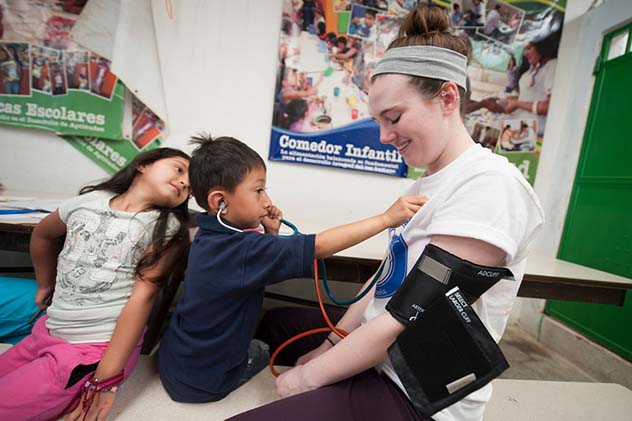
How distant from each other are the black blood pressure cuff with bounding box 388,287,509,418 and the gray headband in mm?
495

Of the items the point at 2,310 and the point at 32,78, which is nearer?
the point at 2,310

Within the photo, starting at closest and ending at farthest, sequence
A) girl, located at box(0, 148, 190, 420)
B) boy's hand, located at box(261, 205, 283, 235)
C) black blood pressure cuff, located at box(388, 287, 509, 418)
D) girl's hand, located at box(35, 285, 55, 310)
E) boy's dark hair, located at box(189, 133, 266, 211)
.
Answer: black blood pressure cuff, located at box(388, 287, 509, 418) < girl, located at box(0, 148, 190, 420) < boy's dark hair, located at box(189, 133, 266, 211) < boy's hand, located at box(261, 205, 283, 235) < girl's hand, located at box(35, 285, 55, 310)

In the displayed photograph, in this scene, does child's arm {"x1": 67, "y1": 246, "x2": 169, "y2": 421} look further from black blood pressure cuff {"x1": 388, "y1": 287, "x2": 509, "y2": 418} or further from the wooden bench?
black blood pressure cuff {"x1": 388, "y1": 287, "x2": 509, "y2": 418}

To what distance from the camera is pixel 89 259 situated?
946 mm

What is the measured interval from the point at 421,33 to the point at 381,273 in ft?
2.11

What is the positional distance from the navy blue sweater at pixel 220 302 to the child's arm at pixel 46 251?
65 centimetres

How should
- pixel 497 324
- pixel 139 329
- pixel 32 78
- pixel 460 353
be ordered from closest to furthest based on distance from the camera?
pixel 460 353 < pixel 497 324 < pixel 139 329 < pixel 32 78

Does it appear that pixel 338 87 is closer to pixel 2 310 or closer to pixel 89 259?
pixel 89 259

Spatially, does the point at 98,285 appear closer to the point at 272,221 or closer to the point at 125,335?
the point at 125,335

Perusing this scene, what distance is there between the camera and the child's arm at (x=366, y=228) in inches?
29.5

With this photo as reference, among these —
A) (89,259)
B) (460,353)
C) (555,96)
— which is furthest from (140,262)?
(555,96)

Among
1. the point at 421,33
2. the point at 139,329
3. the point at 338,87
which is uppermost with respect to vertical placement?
the point at 338,87

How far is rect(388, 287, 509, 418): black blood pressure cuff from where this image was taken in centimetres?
54

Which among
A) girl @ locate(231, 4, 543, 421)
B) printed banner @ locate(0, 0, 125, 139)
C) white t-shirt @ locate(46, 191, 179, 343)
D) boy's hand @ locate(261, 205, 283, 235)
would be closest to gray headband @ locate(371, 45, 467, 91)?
girl @ locate(231, 4, 543, 421)
